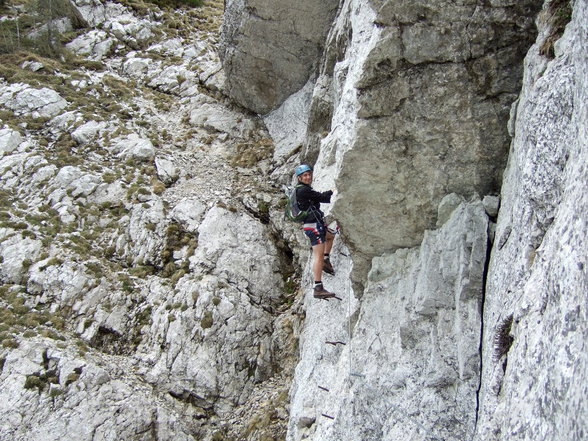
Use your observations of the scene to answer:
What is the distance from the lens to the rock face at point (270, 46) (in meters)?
22.2

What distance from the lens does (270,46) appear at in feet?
77.2

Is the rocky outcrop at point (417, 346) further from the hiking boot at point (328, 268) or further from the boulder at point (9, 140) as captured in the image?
the boulder at point (9, 140)

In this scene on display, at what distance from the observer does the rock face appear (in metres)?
22.2

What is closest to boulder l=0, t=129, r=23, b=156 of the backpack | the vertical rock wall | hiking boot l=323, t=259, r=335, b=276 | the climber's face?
the backpack

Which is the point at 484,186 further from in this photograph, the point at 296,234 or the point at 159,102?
the point at 159,102

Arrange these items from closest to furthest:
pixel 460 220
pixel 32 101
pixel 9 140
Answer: pixel 460 220, pixel 9 140, pixel 32 101

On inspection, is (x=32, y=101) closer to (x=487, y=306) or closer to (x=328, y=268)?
(x=328, y=268)

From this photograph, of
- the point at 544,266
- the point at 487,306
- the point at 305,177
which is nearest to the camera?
the point at 544,266

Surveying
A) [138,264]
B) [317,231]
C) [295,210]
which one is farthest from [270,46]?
[317,231]

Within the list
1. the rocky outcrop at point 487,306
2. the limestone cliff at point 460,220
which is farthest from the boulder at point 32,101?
the limestone cliff at point 460,220

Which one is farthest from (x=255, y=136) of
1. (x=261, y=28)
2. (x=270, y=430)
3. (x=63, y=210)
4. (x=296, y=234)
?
(x=270, y=430)

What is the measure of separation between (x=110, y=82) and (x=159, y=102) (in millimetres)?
3688

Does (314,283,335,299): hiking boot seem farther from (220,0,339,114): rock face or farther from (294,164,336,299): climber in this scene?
(220,0,339,114): rock face

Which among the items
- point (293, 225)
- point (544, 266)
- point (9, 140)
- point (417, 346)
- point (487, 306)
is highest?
point (9, 140)
